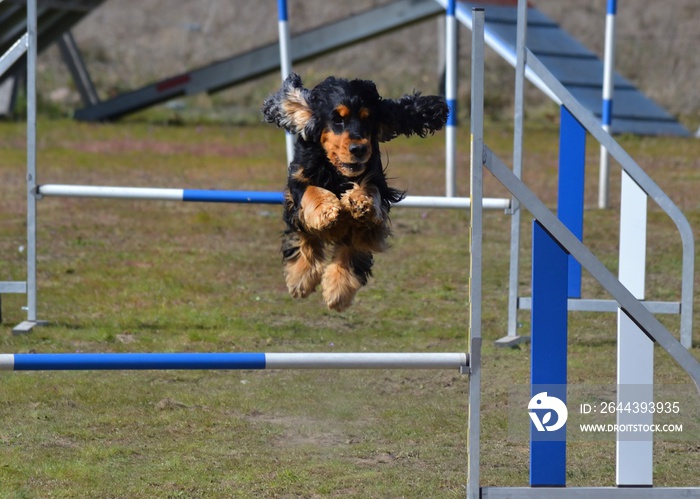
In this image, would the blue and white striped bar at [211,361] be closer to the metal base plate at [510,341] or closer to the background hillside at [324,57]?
the metal base plate at [510,341]

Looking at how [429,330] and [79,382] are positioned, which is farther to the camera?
[429,330]

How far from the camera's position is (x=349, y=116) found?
4.00m

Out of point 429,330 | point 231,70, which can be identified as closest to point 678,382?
point 429,330

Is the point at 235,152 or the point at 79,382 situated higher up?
the point at 235,152

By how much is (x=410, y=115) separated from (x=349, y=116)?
0.32 metres

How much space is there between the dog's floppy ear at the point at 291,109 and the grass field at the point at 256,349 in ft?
4.35

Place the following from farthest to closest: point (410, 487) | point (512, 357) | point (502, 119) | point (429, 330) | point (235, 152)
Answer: point (502, 119) < point (235, 152) < point (429, 330) < point (512, 357) < point (410, 487)

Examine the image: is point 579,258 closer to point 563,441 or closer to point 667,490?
point 563,441

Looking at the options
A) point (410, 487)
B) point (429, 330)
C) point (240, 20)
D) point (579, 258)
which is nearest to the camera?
point (579, 258)

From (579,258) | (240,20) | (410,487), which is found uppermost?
(240,20)

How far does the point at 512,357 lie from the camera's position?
577cm

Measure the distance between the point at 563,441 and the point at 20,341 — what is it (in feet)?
11.7

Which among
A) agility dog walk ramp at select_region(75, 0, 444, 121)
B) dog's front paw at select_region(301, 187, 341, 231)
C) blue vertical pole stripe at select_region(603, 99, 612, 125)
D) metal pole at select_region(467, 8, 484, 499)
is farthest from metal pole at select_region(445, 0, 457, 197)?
agility dog walk ramp at select_region(75, 0, 444, 121)

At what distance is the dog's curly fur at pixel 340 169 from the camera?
4.00 metres
